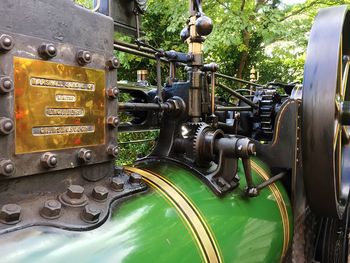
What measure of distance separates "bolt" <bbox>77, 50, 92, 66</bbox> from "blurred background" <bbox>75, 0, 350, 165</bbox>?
3.70m

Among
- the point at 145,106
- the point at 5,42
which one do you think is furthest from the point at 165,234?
the point at 5,42

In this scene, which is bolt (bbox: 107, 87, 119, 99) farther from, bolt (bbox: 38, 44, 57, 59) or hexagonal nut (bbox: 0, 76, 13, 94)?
hexagonal nut (bbox: 0, 76, 13, 94)

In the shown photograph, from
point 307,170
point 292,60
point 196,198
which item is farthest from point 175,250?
point 292,60

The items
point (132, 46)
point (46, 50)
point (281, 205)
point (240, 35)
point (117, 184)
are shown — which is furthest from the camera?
point (240, 35)

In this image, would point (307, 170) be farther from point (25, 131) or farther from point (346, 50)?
point (25, 131)

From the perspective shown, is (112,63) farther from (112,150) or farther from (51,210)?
(51,210)

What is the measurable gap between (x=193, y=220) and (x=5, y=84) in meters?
0.80

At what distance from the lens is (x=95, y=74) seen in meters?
1.37

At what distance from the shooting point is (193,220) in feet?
4.75

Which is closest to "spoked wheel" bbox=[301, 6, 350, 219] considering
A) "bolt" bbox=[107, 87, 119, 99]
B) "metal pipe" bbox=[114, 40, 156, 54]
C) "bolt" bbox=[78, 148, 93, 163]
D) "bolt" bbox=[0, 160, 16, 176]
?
"metal pipe" bbox=[114, 40, 156, 54]

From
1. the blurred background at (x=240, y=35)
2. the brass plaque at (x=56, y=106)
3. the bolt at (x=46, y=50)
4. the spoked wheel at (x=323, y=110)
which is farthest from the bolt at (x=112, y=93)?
the blurred background at (x=240, y=35)

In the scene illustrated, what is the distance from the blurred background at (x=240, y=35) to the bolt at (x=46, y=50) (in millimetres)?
3839

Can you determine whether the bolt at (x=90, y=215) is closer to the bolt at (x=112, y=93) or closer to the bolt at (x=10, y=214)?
the bolt at (x=10, y=214)

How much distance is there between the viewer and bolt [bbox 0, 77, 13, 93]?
104 cm
